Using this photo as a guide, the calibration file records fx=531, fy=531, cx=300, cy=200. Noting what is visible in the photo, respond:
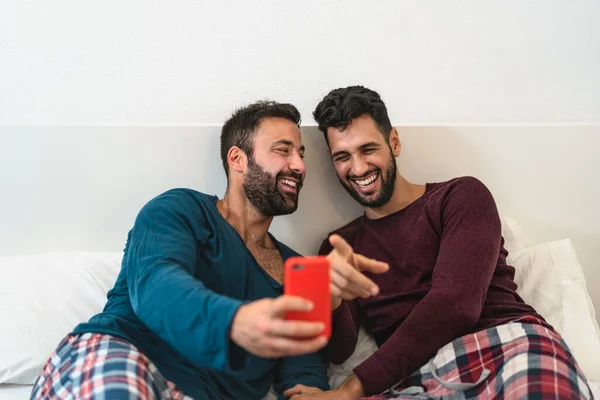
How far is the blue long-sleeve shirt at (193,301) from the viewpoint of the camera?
2.37 feet

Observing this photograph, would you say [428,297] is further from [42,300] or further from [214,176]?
[42,300]

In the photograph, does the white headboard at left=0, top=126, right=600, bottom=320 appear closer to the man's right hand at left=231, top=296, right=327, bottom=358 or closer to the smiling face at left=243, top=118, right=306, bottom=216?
the smiling face at left=243, top=118, right=306, bottom=216

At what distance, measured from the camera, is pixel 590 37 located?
172 cm

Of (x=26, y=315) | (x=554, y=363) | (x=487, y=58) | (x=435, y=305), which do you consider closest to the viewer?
(x=554, y=363)

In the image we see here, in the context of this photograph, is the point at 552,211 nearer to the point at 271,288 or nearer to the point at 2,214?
the point at 271,288

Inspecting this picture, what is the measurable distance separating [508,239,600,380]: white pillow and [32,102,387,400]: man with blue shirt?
0.56 metres

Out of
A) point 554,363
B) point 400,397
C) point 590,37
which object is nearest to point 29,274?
point 400,397

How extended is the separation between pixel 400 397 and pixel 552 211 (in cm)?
82

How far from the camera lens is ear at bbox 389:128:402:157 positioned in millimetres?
1410

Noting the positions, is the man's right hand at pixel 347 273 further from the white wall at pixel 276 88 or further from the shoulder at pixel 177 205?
the white wall at pixel 276 88

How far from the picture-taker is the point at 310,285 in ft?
2.29

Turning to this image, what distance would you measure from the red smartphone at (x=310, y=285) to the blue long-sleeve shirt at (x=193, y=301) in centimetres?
8

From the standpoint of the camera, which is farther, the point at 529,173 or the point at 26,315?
the point at 529,173

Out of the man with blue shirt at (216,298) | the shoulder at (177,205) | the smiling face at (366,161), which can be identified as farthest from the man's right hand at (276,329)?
the smiling face at (366,161)
